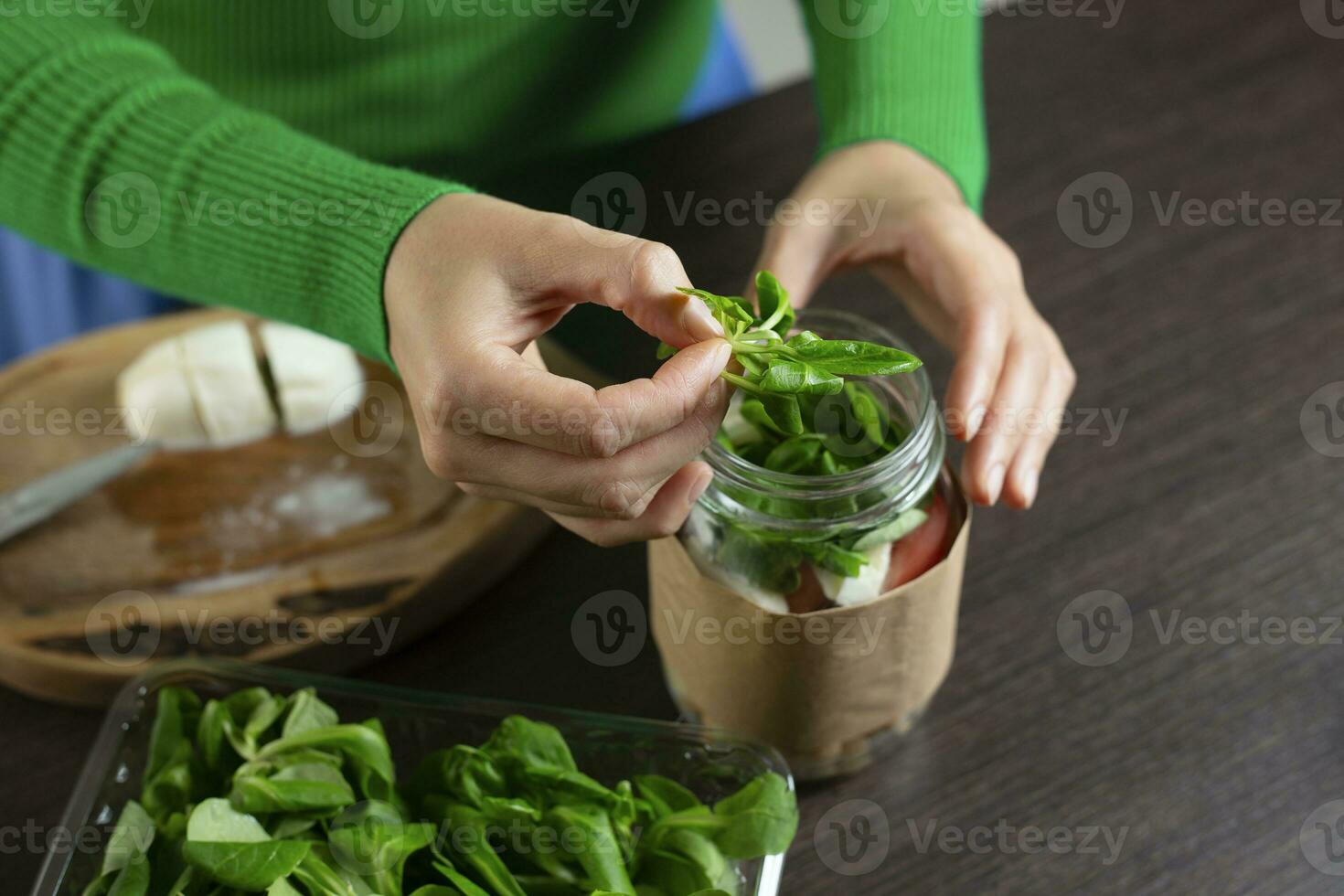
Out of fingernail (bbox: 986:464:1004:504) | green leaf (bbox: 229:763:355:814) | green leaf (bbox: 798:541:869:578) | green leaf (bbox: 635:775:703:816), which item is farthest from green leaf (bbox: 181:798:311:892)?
fingernail (bbox: 986:464:1004:504)

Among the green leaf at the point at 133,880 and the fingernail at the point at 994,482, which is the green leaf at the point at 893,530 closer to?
the fingernail at the point at 994,482

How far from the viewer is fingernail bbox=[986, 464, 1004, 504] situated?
0.65 m

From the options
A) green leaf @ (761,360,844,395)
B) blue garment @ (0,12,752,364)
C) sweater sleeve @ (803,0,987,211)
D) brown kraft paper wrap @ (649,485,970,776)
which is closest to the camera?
green leaf @ (761,360,844,395)

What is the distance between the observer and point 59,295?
1269 millimetres

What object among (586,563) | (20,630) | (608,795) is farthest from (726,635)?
(20,630)

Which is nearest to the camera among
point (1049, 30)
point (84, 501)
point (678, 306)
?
point (678, 306)

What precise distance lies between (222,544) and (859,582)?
1.70 ft

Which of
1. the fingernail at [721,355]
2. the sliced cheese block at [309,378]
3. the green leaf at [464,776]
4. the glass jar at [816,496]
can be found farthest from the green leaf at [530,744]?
the sliced cheese block at [309,378]

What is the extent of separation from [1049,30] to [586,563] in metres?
0.70

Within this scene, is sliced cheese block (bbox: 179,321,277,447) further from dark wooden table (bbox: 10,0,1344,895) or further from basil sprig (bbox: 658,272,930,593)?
basil sprig (bbox: 658,272,930,593)

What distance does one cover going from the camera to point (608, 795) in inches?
22.7

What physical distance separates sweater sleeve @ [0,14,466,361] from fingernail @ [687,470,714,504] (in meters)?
0.22

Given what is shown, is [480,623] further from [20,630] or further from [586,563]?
[20,630]

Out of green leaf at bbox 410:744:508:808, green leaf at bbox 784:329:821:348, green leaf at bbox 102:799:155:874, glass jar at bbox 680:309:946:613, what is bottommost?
green leaf at bbox 410:744:508:808
